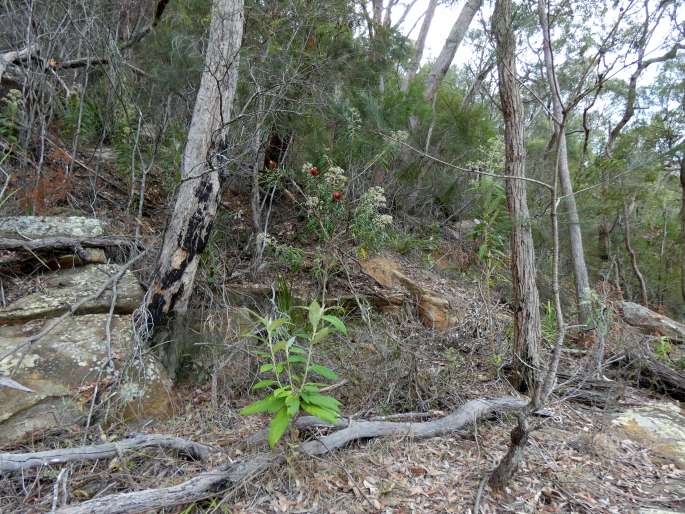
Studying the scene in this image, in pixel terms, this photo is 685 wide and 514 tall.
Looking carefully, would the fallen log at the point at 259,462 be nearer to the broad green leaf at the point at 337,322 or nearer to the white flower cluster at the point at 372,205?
the broad green leaf at the point at 337,322

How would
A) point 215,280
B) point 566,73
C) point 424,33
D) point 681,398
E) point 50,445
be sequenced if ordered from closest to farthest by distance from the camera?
1. point 50,445
2. point 681,398
3. point 215,280
4. point 566,73
5. point 424,33

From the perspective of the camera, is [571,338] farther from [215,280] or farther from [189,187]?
[189,187]

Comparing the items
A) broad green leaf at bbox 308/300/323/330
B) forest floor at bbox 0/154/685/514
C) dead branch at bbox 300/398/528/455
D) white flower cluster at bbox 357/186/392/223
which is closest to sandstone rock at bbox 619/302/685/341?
forest floor at bbox 0/154/685/514

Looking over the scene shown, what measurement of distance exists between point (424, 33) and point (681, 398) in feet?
29.8

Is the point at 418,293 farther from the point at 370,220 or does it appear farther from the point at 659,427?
the point at 659,427

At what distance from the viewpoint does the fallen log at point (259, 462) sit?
2223 mm

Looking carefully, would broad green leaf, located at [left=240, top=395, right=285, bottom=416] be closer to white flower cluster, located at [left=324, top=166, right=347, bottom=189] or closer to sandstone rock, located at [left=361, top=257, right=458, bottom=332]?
sandstone rock, located at [left=361, top=257, right=458, bottom=332]

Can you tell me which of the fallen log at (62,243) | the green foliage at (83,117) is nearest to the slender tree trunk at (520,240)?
the fallen log at (62,243)

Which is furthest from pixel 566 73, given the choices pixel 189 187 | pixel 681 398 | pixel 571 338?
pixel 189 187

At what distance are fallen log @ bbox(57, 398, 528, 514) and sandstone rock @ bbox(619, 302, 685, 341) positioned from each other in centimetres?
394

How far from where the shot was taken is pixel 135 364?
3.56 meters

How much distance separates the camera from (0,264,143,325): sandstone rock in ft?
12.4

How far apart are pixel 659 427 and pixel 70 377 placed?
15.5ft

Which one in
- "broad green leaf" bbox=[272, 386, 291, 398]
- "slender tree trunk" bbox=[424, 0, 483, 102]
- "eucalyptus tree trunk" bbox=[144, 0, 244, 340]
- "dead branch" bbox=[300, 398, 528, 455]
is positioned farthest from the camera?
"slender tree trunk" bbox=[424, 0, 483, 102]
